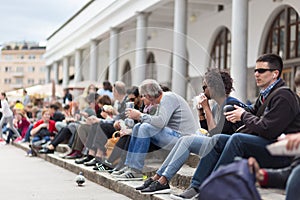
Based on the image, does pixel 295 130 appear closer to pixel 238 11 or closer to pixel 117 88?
pixel 117 88

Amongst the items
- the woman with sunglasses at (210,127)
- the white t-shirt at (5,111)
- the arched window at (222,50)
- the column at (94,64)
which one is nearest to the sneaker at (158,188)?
the woman with sunglasses at (210,127)

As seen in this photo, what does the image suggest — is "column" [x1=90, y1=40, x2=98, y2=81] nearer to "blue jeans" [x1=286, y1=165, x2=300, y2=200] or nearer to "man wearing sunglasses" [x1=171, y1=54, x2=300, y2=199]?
"man wearing sunglasses" [x1=171, y1=54, x2=300, y2=199]

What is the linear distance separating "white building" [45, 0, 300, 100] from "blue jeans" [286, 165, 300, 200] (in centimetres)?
778

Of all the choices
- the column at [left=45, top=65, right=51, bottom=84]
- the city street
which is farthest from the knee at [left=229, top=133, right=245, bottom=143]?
the column at [left=45, top=65, right=51, bottom=84]

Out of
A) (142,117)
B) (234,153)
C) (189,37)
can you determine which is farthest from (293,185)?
(189,37)

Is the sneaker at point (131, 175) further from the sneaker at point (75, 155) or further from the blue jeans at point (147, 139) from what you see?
the sneaker at point (75, 155)

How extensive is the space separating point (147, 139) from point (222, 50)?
14588mm

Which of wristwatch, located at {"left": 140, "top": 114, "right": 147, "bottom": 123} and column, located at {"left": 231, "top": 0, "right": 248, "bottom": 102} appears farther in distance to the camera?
column, located at {"left": 231, "top": 0, "right": 248, "bottom": 102}

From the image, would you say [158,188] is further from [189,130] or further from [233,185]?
[233,185]

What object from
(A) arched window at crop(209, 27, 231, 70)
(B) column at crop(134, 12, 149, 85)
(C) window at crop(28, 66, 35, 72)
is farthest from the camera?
(C) window at crop(28, 66, 35, 72)

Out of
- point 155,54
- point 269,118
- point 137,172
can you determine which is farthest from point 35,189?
point 155,54

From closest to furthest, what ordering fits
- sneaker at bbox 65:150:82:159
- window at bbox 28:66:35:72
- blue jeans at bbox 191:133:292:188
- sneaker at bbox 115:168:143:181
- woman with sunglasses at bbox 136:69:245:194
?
1. blue jeans at bbox 191:133:292:188
2. woman with sunglasses at bbox 136:69:245:194
3. sneaker at bbox 115:168:143:181
4. sneaker at bbox 65:150:82:159
5. window at bbox 28:66:35:72

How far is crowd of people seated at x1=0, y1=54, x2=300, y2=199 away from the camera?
3.69 m

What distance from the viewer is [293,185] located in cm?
280
